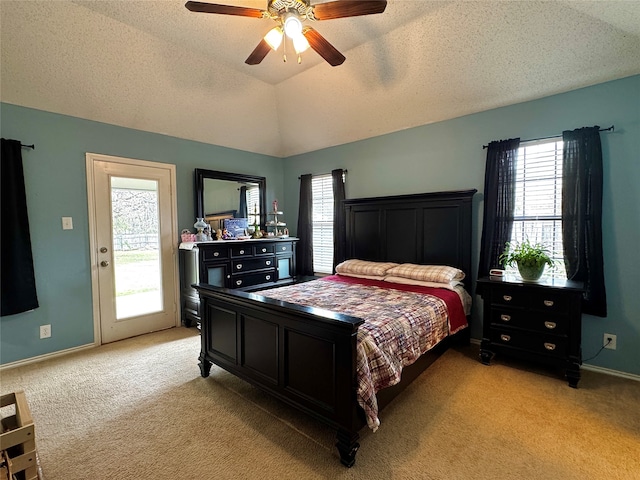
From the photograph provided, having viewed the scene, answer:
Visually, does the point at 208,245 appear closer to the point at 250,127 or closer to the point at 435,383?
the point at 250,127

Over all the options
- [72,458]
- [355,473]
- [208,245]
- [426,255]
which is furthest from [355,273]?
[72,458]

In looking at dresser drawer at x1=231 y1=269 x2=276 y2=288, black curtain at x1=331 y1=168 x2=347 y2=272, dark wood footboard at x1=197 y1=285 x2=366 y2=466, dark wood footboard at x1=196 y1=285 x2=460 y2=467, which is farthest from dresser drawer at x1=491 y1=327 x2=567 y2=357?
dresser drawer at x1=231 y1=269 x2=276 y2=288

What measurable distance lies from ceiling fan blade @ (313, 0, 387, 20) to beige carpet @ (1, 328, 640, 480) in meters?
2.67

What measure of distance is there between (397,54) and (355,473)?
11.4 feet

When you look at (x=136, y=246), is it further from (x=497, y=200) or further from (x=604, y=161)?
(x=604, y=161)

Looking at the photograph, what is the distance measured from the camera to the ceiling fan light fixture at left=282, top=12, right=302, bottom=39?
186 cm

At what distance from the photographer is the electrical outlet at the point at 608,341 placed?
2.69 m

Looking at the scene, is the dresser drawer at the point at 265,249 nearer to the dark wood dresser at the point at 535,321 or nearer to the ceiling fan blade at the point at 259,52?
the ceiling fan blade at the point at 259,52

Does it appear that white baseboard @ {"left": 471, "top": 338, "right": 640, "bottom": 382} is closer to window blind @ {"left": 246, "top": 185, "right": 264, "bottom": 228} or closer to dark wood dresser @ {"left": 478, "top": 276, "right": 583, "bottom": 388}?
dark wood dresser @ {"left": 478, "top": 276, "right": 583, "bottom": 388}

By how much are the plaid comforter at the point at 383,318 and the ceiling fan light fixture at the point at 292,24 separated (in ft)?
6.34

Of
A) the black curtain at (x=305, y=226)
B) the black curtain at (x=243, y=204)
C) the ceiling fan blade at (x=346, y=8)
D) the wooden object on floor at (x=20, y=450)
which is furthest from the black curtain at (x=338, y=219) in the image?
the wooden object on floor at (x=20, y=450)

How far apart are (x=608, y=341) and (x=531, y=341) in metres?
0.72

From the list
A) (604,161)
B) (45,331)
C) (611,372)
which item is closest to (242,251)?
(45,331)

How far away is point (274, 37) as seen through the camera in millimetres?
2117
